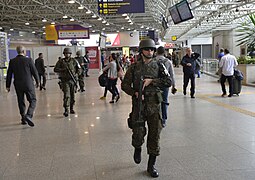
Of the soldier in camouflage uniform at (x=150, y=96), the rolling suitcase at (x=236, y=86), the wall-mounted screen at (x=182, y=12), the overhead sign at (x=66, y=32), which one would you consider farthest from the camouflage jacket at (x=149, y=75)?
the overhead sign at (x=66, y=32)

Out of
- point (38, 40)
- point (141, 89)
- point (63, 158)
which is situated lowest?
point (63, 158)

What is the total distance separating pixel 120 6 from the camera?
1149cm

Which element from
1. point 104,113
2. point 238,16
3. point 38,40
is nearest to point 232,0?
point 238,16

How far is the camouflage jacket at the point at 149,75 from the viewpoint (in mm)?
3871

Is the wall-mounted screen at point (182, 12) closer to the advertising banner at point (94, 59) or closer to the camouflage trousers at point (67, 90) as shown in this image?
the camouflage trousers at point (67, 90)

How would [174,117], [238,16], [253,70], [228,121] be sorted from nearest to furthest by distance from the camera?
[228,121] → [174,117] → [253,70] → [238,16]

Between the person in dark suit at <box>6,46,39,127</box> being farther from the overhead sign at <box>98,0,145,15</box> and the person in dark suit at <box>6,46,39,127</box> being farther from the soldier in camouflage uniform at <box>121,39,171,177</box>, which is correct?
the overhead sign at <box>98,0,145,15</box>

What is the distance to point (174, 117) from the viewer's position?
24.4ft

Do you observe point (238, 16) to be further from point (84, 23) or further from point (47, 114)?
point (47, 114)

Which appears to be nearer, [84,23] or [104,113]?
[104,113]

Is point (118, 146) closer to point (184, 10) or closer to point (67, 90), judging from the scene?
point (67, 90)

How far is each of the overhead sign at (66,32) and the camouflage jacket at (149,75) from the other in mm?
23949

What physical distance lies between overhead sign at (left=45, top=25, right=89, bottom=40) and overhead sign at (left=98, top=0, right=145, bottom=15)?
15.7 m

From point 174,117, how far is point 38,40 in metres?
42.5
